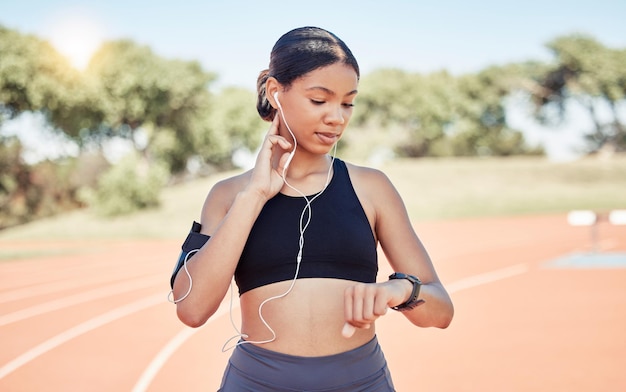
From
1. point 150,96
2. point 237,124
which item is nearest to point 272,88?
point 150,96

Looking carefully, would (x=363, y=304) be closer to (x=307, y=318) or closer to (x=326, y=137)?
(x=307, y=318)

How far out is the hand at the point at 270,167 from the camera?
1.80 m

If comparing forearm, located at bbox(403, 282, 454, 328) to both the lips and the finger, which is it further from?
the finger

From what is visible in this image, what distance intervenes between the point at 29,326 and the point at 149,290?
3183 millimetres

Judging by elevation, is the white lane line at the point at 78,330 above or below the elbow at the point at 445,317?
above

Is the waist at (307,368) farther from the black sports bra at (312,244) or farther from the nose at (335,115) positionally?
the nose at (335,115)

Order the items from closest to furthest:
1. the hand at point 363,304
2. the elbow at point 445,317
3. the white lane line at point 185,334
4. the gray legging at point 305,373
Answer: the hand at point 363,304, the gray legging at point 305,373, the elbow at point 445,317, the white lane line at point 185,334

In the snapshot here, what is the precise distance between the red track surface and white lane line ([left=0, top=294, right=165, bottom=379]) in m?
0.02

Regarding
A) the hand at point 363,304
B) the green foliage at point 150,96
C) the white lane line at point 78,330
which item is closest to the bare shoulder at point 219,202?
the hand at point 363,304

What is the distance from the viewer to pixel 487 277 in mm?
13117

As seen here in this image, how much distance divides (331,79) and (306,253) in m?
0.47

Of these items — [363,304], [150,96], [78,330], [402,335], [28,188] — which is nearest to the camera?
[363,304]

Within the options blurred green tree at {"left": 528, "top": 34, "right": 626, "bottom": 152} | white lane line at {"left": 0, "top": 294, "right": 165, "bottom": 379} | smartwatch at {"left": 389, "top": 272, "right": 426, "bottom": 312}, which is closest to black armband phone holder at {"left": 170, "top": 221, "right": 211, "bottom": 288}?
smartwatch at {"left": 389, "top": 272, "right": 426, "bottom": 312}

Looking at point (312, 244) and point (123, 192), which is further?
point (123, 192)
